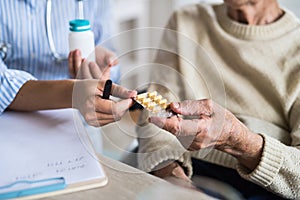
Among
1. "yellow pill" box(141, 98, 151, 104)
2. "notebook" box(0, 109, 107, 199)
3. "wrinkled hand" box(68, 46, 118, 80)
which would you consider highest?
"yellow pill" box(141, 98, 151, 104)

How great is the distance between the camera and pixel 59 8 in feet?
3.80

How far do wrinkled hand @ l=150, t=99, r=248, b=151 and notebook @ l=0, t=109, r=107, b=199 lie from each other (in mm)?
144

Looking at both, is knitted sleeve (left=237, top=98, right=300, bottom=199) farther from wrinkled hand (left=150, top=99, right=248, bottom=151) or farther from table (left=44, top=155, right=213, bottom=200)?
table (left=44, top=155, right=213, bottom=200)

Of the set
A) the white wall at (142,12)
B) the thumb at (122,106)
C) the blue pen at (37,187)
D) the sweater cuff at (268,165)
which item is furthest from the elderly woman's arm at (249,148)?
the white wall at (142,12)

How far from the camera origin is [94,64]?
0.91 meters

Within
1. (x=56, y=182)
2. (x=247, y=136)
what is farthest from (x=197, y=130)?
(x=56, y=182)

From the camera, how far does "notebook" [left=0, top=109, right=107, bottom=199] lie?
0.66m

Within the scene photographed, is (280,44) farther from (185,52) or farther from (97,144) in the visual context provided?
(97,144)

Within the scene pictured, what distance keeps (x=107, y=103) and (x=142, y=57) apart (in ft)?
0.62

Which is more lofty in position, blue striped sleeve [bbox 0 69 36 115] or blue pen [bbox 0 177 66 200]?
blue striped sleeve [bbox 0 69 36 115]

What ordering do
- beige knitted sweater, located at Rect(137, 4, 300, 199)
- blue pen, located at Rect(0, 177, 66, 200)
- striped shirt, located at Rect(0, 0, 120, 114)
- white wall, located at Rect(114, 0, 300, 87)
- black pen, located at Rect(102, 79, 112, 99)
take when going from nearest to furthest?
blue pen, located at Rect(0, 177, 66, 200), black pen, located at Rect(102, 79, 112, 99), beige knitted sweater, located at Rect(137, 4, 300, 199), striped shirt, located at Rect(0, 0, 120, 114), white wall, located at Rect(114, 0, 300, 87)

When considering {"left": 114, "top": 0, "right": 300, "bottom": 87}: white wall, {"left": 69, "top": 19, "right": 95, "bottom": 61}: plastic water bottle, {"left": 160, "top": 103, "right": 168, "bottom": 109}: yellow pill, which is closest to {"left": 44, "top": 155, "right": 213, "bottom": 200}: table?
{"left": 160, "top": 103, "right": 168, "bottom": 109}: yellow pill

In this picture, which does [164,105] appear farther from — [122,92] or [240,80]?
[240,80]

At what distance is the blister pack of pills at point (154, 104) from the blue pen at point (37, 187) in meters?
0.18
